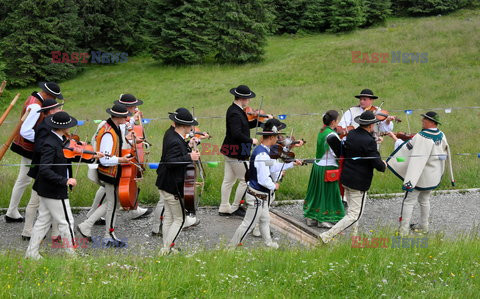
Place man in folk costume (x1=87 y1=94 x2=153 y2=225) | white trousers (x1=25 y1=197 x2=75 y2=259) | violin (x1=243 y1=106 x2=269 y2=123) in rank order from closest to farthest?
white trousers (x1=25 y1=197 x2=75 y2=259) < man in folk costume (x1=87 y1=94 x2=153 y2=225) < violin (x1=243 y1=106 x2=269 y2=123)

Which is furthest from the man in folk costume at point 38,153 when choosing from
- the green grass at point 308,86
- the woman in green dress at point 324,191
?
the woman in green dress at point 324,191

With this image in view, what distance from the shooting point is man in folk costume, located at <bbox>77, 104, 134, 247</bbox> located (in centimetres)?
726

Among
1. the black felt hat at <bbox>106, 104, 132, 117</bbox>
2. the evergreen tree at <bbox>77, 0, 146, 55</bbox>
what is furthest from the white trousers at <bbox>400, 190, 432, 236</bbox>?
the evergreen tree at <bbox>77, 0, 146, 55</bbox>

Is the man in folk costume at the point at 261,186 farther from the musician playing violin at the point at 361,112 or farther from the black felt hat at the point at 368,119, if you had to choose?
the musician playing violin at the point at 361,112

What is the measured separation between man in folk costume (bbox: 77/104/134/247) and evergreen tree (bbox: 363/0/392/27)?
38.8 m

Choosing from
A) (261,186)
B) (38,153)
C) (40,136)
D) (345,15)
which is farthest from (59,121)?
(345,15)

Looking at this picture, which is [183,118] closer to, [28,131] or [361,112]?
[28,131]

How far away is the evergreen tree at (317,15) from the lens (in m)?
42.5

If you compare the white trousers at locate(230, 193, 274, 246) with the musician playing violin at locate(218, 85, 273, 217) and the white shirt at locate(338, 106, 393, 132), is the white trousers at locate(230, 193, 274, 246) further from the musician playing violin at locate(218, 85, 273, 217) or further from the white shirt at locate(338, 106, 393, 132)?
the white shirt at locate(338, 106, 393, 132)

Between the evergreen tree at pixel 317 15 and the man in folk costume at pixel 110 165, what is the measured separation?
37307 mm

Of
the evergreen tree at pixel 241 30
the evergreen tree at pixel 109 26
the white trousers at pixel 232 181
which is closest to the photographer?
the white trousers at pixel 232 181

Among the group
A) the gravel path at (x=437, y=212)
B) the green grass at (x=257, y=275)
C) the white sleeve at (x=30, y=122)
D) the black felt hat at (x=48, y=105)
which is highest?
the black felt hat at (x=48, y=105)

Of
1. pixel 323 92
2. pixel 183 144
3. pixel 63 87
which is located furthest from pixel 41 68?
pixel 183 144

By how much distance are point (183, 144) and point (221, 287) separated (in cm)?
231
